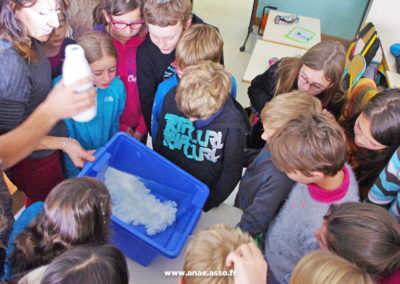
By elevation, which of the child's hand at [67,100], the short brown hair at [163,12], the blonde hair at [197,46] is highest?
the short brown hair at [163,12]

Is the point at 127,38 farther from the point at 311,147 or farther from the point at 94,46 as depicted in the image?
the point at 311,147

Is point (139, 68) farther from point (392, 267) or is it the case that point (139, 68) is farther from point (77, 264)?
point (392, 267)

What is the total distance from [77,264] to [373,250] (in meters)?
0.70

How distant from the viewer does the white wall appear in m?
3.34

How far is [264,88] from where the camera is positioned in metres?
1.85

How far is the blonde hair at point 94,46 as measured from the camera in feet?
4.29

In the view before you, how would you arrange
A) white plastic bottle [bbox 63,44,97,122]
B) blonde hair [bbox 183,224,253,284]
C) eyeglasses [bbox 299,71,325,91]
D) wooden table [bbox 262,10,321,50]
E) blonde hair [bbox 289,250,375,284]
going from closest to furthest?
blonde hair [bbox 289,250,375,284], blonde hair [bbox 183,224,253,284], white plastic bottle [bbox 63,44,97,122], eyeglasses [bbox 299,71,325,91], wooden table [bbox 262,10,321,50]

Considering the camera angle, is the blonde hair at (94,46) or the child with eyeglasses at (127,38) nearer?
the blonde hair at (94,46)

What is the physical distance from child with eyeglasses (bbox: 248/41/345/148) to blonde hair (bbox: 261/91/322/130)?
38cm

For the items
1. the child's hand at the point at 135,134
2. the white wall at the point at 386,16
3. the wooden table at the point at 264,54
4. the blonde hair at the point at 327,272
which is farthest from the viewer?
the white wall at the point at 386,16

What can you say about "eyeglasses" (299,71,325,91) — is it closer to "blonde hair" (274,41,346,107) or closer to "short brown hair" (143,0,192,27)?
"blonde hair" (274,41,346,107)

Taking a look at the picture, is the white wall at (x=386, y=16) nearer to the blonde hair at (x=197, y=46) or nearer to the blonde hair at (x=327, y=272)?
the blonde hair at (x=197, y=46)

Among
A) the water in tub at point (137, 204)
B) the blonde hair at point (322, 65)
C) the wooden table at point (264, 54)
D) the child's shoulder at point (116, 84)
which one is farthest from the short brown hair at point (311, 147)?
the wooden table at point (264, 54)

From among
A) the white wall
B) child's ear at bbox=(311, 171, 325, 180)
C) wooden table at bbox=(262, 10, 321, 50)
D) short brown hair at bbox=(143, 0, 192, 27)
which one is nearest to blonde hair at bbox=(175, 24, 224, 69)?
short brown hair at bbox=(143, 0, 192, 27)
